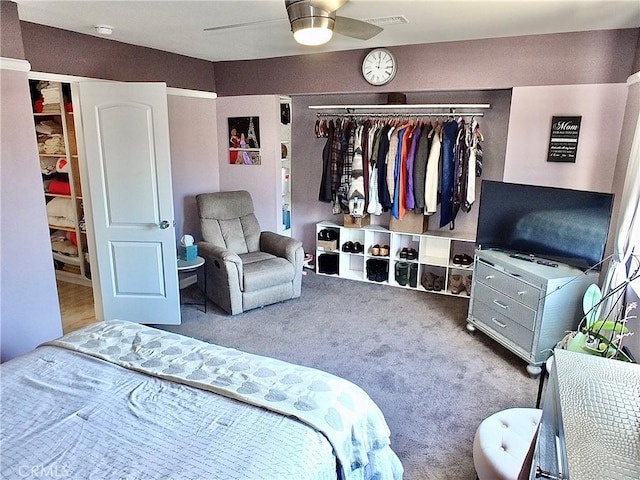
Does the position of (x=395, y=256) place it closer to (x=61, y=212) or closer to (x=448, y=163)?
(x=448, y=163)

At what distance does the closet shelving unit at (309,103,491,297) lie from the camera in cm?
423

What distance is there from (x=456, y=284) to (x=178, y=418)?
3.40 meters

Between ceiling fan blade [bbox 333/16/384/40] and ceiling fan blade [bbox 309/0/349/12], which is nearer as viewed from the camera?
ceiling fan blade [bbox 309/0/349/12]

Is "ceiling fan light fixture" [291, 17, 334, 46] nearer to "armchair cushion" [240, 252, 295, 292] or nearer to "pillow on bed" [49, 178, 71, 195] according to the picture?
"armchair cushion" [240, 252, 295, 292]

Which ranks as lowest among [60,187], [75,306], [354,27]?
[75,306]

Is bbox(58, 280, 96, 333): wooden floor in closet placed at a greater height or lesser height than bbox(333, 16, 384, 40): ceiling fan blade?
lesser

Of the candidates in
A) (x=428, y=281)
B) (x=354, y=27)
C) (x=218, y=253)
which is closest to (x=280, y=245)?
(x=218, y=253)

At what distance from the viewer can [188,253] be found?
396 cm

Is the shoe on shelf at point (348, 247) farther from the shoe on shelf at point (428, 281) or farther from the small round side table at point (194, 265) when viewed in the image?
the small round side table at point (194, 265)

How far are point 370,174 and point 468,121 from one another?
1077 mm

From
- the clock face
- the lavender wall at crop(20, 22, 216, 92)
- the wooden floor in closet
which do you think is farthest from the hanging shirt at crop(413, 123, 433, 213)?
the wooden floor in closet

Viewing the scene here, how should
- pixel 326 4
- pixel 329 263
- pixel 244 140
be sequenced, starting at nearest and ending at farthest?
pixel 326 4, pixel 244 140, pixel 329 263

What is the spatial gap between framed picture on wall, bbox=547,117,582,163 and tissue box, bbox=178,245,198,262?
3.22 metres

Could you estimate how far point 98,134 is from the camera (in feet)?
10.8
